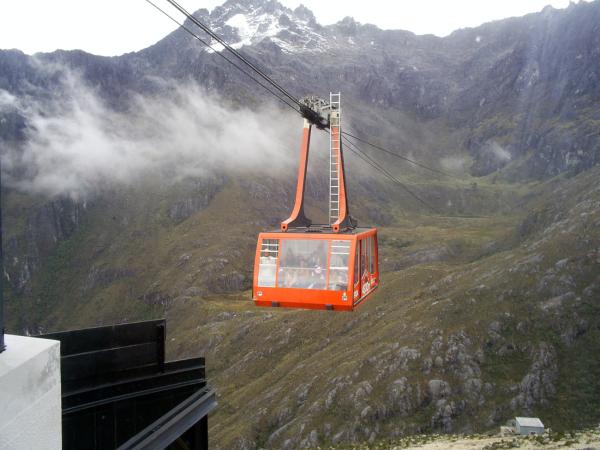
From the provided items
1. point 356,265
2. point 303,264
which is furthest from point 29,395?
point 356,265

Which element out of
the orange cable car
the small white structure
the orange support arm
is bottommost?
the small white structure

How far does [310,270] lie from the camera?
1886 cm

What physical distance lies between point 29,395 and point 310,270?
14620 millimetres

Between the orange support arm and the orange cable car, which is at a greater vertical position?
the orange support arm

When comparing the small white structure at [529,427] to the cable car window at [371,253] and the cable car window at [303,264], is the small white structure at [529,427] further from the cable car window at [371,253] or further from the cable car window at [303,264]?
the cable car window at [303,264]

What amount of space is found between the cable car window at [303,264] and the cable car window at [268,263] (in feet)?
0.85

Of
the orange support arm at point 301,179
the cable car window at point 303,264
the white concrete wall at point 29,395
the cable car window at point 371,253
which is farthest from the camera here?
the cable car window at point 371,253

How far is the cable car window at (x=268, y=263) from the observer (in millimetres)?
19266

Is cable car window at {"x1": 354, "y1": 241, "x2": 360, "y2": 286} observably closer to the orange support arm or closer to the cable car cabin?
the cable car cabin

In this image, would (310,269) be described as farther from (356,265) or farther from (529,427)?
Answer: (529,427)

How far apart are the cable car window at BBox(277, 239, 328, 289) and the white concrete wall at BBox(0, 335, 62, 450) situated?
1406 cm

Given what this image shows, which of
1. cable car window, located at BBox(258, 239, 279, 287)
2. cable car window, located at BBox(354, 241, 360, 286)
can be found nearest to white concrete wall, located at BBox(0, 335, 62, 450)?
cable car window, located at BBox(354, 241, 360, 286)

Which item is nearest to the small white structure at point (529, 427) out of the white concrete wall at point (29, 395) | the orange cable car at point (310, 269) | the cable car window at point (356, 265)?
Result: the orange cable car at point (310, 269)

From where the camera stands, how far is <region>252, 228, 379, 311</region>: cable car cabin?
18.5 m
